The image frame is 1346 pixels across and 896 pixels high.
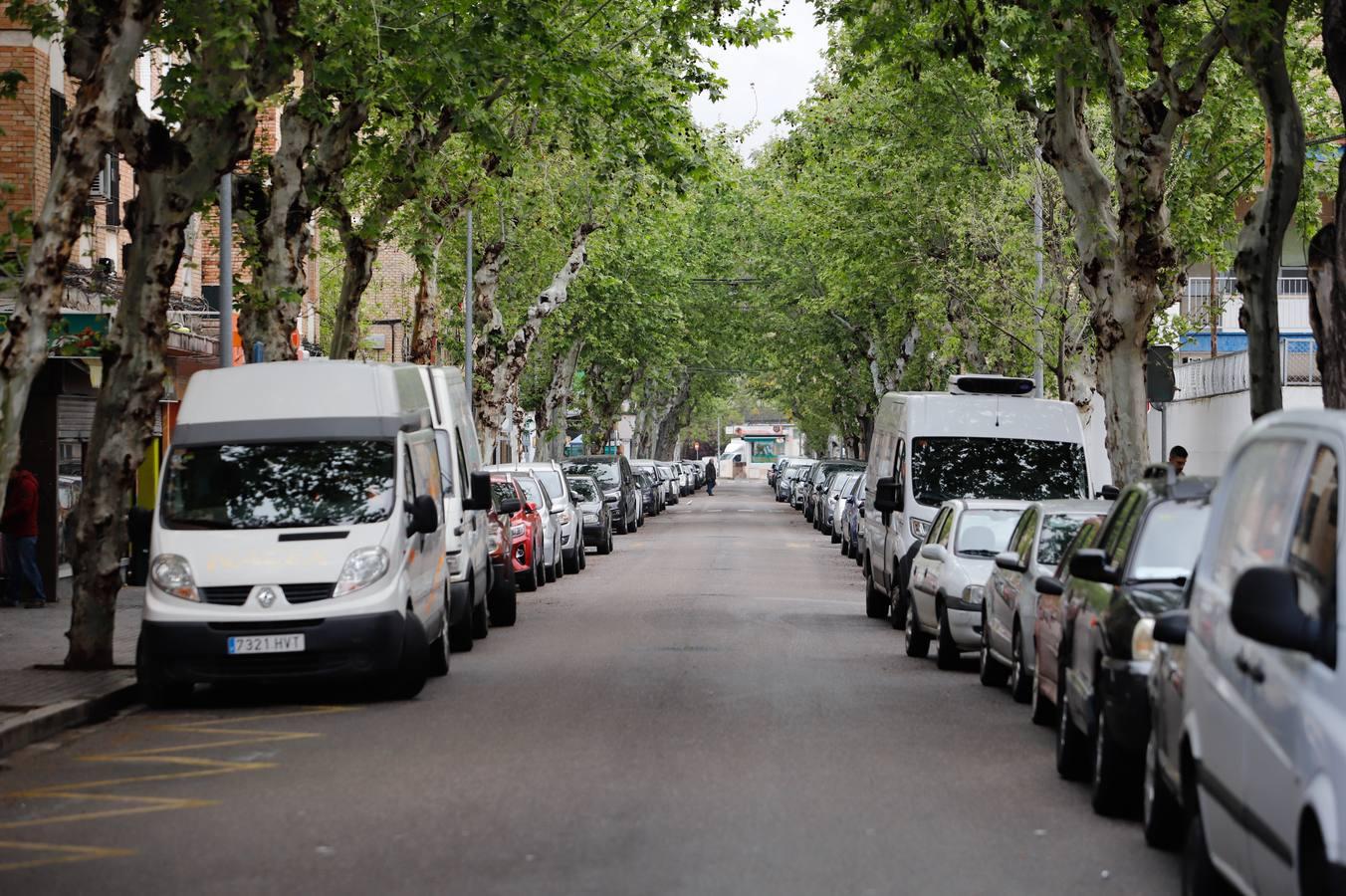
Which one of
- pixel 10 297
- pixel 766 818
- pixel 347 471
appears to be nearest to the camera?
pixel 766 818

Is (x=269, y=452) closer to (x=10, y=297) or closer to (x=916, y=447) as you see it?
(x=916, y=447)

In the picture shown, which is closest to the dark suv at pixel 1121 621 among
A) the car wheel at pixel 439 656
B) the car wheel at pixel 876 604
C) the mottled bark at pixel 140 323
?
the car wheel at pixel 439 656

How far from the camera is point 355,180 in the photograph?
33.6 metres

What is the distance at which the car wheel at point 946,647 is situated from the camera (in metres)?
17.5

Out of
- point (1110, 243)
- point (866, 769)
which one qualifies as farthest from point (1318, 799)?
point (1110, 243)

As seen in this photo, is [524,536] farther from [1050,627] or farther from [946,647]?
[1050,627]

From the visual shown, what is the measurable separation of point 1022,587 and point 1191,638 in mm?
7243

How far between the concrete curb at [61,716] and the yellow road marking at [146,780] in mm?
606

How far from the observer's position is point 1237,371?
129 feet

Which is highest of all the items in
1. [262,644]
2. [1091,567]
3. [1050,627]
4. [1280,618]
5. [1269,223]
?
[1269,223]

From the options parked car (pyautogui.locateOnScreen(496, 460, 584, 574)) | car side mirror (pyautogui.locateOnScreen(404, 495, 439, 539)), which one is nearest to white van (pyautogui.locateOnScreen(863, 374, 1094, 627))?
car side mirror (pyautogui.locateOnScreen(404, 495, 439, 539))

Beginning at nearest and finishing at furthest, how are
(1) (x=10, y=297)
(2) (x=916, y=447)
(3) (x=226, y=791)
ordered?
(3) (x=226, y=791)
(2) (x=916, y=447)
(1) (x=10, y=297)

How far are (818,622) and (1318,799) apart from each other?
18.0 m

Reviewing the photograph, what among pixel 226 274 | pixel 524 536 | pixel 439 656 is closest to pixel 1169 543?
pixel 439 656
